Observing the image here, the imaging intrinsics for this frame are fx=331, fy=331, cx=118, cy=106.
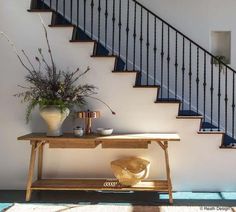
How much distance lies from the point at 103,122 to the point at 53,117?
71 centimetres

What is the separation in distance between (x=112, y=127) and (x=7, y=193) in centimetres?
155

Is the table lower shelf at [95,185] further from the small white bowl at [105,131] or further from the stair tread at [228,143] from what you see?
the stair tread at [228,143]

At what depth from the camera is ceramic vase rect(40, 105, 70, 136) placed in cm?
382

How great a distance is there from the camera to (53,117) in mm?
3840

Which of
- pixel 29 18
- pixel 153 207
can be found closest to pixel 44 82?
pixel 29 18

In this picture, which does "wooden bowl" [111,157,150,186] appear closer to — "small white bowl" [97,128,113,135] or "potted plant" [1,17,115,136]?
"small white bowl" [97,128,113,135]

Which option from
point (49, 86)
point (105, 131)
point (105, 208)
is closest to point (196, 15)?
point (105, 131)

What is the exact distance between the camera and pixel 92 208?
141 inches

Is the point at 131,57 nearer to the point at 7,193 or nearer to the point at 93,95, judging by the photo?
the point at 93,95

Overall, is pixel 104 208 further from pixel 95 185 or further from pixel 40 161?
pixel 40 161

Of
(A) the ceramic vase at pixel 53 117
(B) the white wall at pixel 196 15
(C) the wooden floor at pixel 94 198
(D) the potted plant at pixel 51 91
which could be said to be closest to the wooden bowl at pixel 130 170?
(C) the wooden floor at pixel 94 198

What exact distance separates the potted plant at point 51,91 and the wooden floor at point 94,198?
0.78 m

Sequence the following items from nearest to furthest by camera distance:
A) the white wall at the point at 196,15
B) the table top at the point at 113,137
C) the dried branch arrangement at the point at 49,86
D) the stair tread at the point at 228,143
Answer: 1. the table top at the point at 113,137
2. the dried branch arrangement at the point at 49,86
3. the stair tread at the point at 228,143
4. the white wall at the point at 196,15

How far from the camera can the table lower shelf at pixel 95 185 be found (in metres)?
3.78
